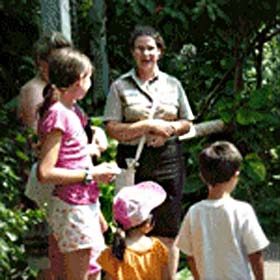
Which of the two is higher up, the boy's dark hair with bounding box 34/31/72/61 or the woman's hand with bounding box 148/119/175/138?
the boy's dark hair with bounding box 34/31/72/61

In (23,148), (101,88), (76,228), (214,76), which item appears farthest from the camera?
(214,76)

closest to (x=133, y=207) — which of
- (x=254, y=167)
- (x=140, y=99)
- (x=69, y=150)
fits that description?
(x=69, y=150)

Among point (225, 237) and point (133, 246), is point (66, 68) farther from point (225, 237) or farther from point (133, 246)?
point (225, 237)

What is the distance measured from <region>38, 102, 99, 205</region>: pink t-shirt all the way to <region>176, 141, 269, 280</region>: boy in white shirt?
51 centimetres

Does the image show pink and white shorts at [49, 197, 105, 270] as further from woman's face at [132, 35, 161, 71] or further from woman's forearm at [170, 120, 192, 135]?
woman's face at [132, 35, 161, 71]

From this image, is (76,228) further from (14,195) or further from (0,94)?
(0,94)

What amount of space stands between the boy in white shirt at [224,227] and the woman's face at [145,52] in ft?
4.23

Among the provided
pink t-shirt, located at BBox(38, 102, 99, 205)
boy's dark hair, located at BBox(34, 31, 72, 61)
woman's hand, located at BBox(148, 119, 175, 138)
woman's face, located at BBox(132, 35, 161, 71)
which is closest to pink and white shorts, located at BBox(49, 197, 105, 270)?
pink t-shirt, located at BBox(38, 102, 99, 205)

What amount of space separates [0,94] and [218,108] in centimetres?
214

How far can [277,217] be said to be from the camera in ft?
28.9

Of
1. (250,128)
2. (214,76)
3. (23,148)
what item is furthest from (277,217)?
(23,148)

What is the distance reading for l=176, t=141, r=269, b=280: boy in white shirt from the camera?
429cm

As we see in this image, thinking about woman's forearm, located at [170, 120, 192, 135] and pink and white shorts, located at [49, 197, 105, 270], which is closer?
pink and white shorts, located at [49, 197, 105, 270]

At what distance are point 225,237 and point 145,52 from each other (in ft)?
5.13
